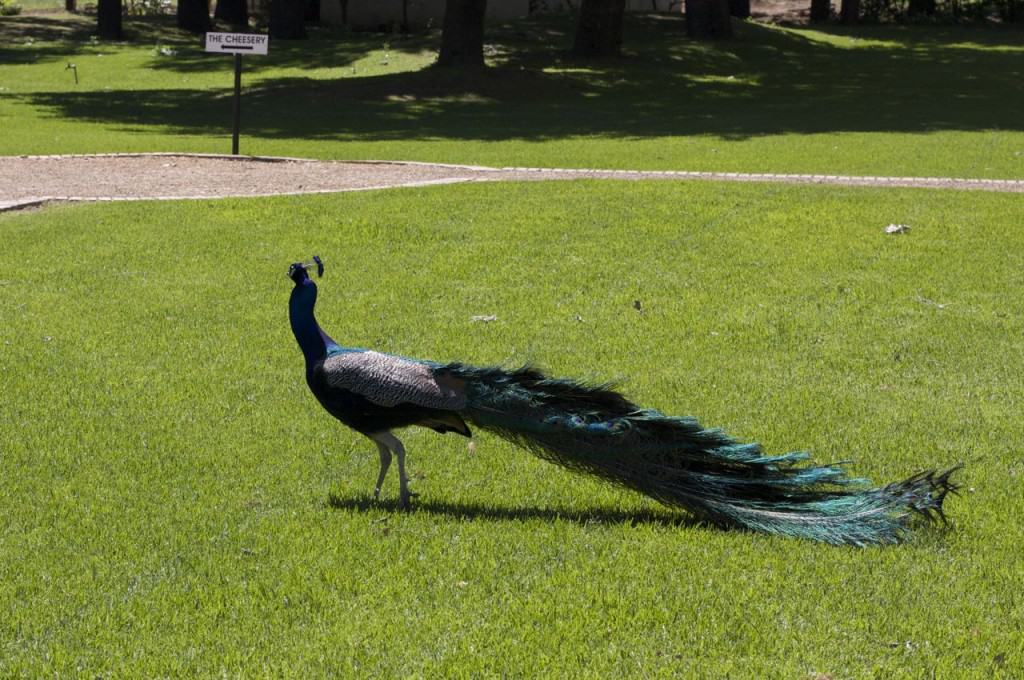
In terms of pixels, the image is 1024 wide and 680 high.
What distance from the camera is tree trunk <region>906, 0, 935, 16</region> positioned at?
51.6 meters

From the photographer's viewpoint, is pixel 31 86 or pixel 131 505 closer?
pixel 131 505

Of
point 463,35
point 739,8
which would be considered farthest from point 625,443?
point 739,8

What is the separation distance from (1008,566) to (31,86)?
33.0 m

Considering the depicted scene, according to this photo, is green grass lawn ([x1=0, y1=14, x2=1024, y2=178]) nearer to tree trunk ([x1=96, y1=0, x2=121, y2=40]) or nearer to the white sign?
tree trunk ([x1=96, y1=0, x2=121, y2=40])

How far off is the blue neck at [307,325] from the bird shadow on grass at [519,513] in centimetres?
79

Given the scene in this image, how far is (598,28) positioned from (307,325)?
30.2 m

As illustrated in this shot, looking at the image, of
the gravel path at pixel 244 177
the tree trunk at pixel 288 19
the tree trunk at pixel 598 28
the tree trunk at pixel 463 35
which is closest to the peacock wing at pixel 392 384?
the gravel path at pixel 244 177

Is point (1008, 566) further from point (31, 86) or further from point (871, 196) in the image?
point (31, 86)

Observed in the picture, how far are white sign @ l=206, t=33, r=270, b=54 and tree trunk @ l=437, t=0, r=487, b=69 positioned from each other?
1292 cm

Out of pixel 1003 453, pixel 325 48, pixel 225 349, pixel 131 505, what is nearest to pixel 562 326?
pixel 225 349

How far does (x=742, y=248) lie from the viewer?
13148 mm

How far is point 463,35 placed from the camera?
31.6 m

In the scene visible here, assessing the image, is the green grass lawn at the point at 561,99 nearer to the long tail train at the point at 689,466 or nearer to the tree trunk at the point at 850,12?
the tree trunk at the point at 850,12

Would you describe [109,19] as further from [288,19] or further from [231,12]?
[288,19]
